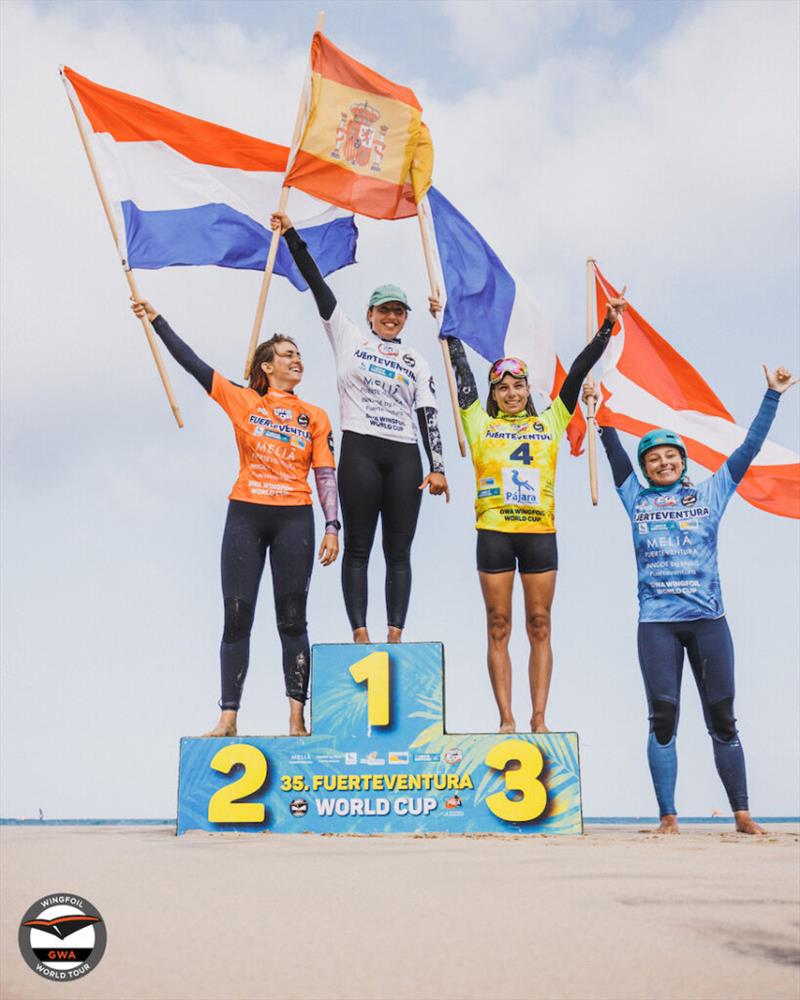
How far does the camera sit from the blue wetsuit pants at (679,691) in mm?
6809

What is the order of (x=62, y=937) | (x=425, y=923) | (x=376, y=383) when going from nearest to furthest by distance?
1. (x=62, y=937)
2. (x=425, y=923)
3. (x=376, y=383)

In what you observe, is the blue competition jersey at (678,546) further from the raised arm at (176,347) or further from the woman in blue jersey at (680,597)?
the raised arm at (176,347)

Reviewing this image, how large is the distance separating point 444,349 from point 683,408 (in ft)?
8.41

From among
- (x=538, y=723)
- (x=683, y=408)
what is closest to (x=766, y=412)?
(x=683, y=408)

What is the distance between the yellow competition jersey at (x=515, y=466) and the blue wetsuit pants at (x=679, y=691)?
1.07 meters

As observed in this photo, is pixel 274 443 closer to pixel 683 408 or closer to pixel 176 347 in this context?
pixel 176 347

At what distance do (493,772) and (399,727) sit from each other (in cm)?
66

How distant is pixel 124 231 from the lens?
322 inches

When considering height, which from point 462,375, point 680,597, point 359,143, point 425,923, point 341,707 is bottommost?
point 425,923

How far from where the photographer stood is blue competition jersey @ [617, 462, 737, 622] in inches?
277

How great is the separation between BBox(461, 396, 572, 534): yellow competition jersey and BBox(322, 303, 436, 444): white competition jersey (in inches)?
16.2

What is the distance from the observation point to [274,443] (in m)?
7.47

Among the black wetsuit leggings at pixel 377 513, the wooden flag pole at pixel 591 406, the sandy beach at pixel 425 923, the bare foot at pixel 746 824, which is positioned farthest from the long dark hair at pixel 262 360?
the bare foot at pixel 746 824

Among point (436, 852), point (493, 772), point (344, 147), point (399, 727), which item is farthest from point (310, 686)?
point (344, 147)
